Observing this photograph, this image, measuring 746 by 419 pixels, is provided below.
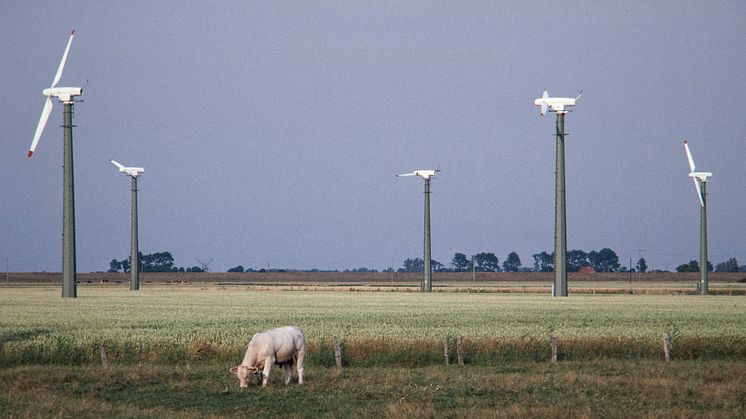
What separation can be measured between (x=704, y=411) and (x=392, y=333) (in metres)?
18.1

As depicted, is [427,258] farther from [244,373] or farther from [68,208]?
[244,373]

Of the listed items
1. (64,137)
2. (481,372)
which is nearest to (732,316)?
(481,372)

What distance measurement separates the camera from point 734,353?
124 feet

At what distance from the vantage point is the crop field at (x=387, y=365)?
23.5 metres

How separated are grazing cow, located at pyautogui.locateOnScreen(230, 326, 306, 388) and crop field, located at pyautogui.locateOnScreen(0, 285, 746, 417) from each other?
0.54 meters

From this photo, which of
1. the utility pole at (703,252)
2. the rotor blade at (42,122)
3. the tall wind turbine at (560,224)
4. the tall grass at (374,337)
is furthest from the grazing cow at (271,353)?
the utility pole at (703,252)

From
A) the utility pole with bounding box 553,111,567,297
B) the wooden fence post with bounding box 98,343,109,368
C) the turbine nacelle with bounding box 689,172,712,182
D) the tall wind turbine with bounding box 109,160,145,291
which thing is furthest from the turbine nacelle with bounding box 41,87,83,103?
the turbine nacelle with bounding box 689,172,712,182

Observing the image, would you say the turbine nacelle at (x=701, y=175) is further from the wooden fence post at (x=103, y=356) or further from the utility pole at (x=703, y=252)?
the wooden fence post at (x=103, y=356)

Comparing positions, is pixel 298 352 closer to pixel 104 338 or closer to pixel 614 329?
pixel 104 338

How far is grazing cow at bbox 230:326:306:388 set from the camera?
86.9 ft

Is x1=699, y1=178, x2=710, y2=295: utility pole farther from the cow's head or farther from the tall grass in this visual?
the cow's head

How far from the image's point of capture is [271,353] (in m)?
26.5

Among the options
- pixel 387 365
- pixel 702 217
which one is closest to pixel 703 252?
pixel 702 217

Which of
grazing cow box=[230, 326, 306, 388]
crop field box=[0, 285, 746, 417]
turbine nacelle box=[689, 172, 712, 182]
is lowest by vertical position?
crop field box=[0, 285, 746, 417]
